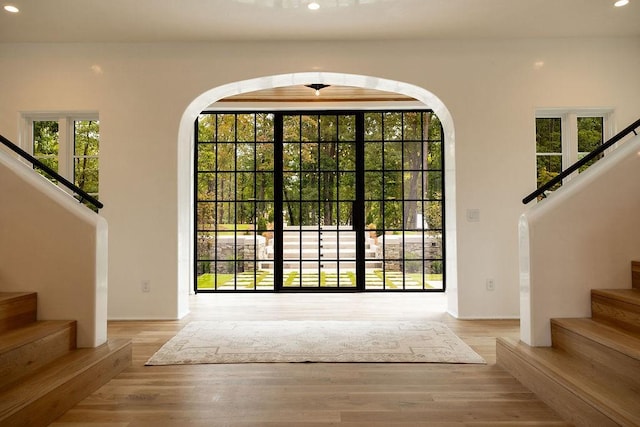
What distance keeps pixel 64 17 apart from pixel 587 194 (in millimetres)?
4417

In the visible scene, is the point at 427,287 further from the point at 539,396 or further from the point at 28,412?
the point at 28,412

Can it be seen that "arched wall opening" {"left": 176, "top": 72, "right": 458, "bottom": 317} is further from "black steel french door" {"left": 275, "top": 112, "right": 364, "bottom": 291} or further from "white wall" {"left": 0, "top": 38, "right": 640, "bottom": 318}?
"black steel french door" {"left": 275, "top": 112, "right": 364, "bottom": 291}

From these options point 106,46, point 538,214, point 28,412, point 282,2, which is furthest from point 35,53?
point 538,214

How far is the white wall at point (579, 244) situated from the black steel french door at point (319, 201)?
321 cm

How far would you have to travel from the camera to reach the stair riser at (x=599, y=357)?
1881mm

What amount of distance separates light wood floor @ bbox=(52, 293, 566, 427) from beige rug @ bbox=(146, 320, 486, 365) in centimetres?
12

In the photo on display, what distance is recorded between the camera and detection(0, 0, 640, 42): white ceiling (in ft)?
11.7

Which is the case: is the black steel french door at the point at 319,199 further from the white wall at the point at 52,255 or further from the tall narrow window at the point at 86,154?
the white wall at the point at 52,255

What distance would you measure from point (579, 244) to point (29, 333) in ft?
10.5

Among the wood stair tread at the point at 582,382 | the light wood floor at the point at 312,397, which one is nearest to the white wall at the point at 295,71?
the light wood floor at the point at 312,397

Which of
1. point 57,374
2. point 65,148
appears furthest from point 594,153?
point 65,148

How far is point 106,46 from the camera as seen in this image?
4.28 metres

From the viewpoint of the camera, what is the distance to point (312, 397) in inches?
88.1

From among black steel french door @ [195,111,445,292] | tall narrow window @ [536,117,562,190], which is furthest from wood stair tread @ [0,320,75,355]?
tall narrow window @ [536,117,562,190]
